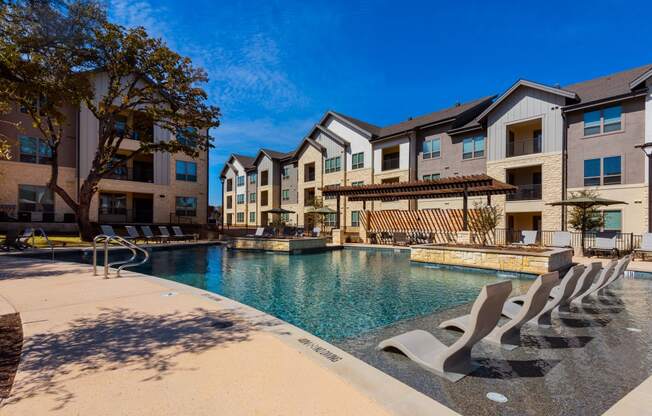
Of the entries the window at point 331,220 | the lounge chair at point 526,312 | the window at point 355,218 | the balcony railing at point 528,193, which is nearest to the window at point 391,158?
the window at point 355,218

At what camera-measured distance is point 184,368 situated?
11.2 feet

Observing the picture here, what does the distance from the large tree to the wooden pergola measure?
10.4 m

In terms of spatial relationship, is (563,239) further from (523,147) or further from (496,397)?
(496,397)

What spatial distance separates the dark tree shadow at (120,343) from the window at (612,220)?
Answer: 69.1 feet

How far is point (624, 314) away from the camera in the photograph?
235 inches

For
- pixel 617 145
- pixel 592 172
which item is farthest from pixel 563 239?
pixel 617 145

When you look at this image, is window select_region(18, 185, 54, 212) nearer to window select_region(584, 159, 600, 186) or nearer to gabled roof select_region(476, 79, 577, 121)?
gabled roof select_region(476, 79, 577, 121)

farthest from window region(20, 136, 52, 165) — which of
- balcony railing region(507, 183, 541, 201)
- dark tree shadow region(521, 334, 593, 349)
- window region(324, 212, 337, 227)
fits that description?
balcony railing region(507, 183, 541, 201)

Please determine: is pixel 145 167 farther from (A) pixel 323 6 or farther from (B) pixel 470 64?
(B) pixel 470 64

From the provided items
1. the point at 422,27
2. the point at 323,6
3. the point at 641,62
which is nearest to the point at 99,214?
the point at 323,6

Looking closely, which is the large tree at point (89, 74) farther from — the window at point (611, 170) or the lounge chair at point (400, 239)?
the window at point (611, 170)

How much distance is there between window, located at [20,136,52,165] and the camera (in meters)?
23.6

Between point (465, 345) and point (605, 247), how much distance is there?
15.7 m

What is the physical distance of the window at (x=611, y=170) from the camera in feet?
61.0
